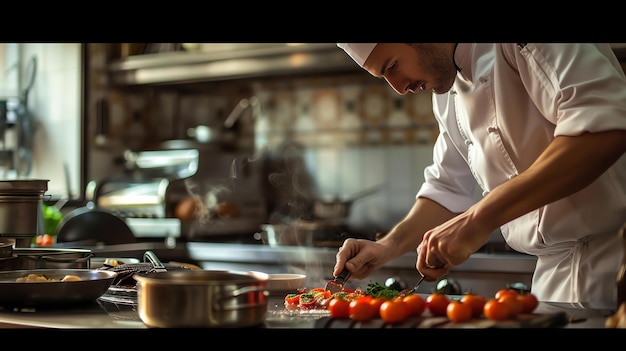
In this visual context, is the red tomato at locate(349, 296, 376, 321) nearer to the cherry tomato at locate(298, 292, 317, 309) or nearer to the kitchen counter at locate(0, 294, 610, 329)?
the kitchen counter at locate(0, 294, 610, 329)

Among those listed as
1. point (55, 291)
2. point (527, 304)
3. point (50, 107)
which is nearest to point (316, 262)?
point (55, 291)

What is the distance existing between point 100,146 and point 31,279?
180 inches

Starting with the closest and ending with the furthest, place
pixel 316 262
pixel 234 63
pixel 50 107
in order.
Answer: pixel 316 262 → pixel 234 63 → pixel 50 107

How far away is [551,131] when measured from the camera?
2.02 metres

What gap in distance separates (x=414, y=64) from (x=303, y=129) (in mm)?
3901

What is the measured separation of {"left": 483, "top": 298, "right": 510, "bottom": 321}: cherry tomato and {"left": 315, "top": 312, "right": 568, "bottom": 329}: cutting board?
13 mm

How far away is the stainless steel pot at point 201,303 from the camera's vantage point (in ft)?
4.77

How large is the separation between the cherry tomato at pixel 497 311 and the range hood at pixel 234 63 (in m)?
3.37

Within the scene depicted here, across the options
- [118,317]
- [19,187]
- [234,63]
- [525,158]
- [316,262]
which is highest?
[234,63]

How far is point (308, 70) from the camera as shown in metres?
5.00

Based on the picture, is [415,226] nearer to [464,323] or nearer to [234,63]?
[464,323]

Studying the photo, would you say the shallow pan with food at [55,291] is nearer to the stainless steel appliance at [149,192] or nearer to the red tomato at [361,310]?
the red tomato at [361,310]

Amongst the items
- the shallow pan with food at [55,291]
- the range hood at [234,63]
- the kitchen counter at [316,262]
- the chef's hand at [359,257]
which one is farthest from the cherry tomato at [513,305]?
the range hood at [234,63]
